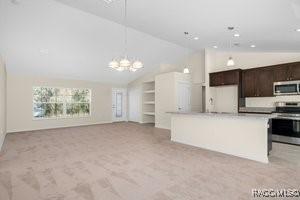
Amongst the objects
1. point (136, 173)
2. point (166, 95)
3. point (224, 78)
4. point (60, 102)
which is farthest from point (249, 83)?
point (60, 102)

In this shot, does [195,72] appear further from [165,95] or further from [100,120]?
[100,120]

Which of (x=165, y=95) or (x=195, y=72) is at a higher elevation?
(x=195, y=72)

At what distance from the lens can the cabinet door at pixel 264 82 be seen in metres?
5.34

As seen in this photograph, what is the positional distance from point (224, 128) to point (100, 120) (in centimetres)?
713

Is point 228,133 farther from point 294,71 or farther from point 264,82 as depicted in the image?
point 294,71

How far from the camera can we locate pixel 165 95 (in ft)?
25.7

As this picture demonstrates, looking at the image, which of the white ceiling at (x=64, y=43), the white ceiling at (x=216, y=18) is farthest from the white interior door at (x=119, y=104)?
the white ceiling at (x=216, y=18)

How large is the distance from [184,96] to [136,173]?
17.7ft

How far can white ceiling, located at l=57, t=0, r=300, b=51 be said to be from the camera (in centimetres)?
316

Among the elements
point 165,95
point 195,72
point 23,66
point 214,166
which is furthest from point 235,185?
point 23,66

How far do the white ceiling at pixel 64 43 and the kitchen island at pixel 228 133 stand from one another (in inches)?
134

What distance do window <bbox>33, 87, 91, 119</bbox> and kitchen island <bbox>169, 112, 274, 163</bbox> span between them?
5.70m

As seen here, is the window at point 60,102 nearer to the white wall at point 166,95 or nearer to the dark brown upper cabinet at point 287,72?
the white wall at point 166,95

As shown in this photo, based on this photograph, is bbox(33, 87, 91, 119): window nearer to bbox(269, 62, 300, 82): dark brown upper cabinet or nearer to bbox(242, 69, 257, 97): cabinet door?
bbox(242, 69, 257, 97): cabinet door
